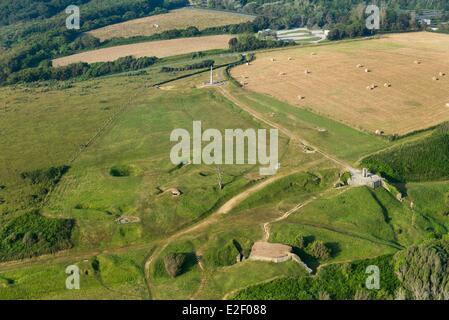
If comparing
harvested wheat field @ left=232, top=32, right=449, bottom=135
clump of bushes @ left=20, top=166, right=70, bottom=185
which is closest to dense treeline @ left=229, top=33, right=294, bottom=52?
harvested wheat field @ left=232, top=32, right=449, bottom=135

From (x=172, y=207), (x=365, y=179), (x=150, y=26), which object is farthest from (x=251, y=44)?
(x=172, y=207)

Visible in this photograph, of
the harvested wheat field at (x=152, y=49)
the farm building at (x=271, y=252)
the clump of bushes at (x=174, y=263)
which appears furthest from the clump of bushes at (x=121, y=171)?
the harvested wheat field at (x=152, y=49)

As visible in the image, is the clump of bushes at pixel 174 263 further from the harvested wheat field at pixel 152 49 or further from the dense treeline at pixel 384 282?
the harvested wheat field at pixel 152 49

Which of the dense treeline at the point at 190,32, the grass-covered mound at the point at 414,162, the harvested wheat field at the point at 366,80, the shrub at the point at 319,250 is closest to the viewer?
the shrub at the point at 319,250

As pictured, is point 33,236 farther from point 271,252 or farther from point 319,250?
point 319,250

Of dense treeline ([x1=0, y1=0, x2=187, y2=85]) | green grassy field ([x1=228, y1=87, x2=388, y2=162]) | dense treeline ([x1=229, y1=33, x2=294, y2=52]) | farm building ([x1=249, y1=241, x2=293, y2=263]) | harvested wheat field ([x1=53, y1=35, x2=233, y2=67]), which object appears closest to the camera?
farm building ([x1=249, y1=241, x2=293, y2=263])

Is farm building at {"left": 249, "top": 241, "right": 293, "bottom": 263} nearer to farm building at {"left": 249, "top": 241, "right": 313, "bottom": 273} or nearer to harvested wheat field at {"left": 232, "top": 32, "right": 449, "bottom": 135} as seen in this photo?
farm building at {"left": 249, "top": 241, "right": 313, "bottom": 273}
